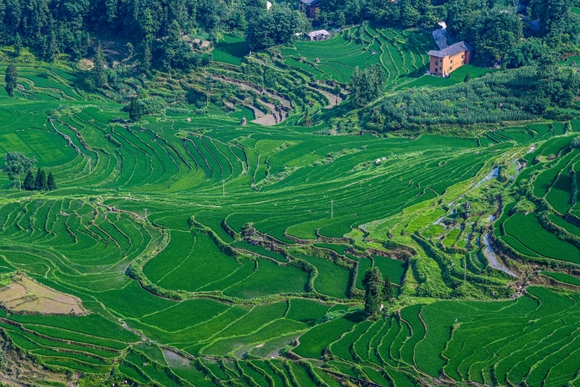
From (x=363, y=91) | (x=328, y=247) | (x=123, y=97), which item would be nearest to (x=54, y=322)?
(x=328, y=247)

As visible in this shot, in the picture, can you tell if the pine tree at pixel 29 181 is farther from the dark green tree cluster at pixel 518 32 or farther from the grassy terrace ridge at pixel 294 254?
the dark green tree cluster at pixel 518 32

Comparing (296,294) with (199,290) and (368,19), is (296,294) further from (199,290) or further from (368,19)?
(368,19)

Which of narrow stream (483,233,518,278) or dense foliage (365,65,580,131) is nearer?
narrow stream (483,233,518,278)

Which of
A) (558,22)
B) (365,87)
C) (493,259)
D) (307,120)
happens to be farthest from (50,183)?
(558,22)

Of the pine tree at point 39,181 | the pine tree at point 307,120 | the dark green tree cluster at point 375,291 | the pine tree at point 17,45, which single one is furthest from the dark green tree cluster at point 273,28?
the dark green tree cluster at point 375,291

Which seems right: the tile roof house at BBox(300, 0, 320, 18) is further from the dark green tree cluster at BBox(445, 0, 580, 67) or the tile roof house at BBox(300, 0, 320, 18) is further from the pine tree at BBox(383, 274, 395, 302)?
the pine tree at BBox(383, 274, 395, 302)

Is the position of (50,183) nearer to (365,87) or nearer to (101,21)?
(365,87)

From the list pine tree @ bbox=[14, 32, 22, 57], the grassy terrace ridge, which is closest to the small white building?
the grassy terrace ridge
